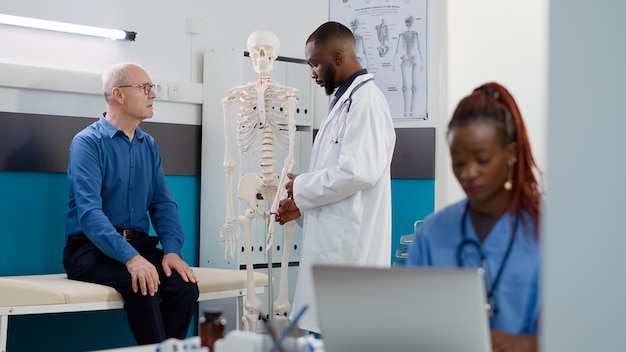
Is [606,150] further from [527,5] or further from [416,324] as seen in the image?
[527,5]

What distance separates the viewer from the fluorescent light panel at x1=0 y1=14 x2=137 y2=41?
3.62 meters

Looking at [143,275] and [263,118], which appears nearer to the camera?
[143,275]

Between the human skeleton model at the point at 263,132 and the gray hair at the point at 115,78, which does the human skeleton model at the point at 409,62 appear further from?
the gray hair at the point at 115,78

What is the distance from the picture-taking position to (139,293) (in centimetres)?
317

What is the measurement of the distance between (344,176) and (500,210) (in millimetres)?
1383

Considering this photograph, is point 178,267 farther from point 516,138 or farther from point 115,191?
point 516,138

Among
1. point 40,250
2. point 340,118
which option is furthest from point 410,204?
point 40,250

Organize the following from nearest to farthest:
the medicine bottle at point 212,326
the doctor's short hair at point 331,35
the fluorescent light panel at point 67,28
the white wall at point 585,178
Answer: the white wall at point 585,178, the medicine bottle at point 212,326, the doctor's short hair at point 331,35, the fluorescent light panel at point 67,28

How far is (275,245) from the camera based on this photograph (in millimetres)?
Result: 4336

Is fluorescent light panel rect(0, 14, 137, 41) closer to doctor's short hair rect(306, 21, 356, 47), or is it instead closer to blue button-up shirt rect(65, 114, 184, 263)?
blue button-up shirt rect(65, 114, 184, 263)

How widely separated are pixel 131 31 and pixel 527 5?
300cm

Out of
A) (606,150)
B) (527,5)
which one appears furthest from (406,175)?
(606,150)

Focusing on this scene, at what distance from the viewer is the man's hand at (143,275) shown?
10.4 ft

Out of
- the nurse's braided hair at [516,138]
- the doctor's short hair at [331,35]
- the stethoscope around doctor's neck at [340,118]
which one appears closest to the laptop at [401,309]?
the nurse's braided hair at [516,138]
